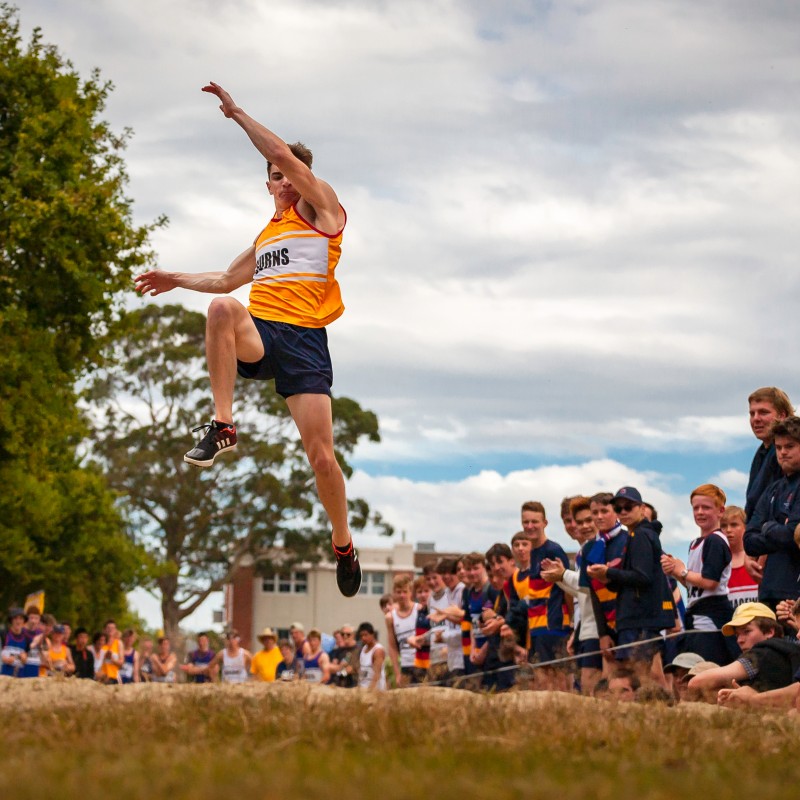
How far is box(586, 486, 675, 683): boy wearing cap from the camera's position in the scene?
32.7ft

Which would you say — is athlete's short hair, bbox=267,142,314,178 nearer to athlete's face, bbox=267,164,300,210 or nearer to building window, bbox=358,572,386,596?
athlete's face, bbox=267,164,300,210

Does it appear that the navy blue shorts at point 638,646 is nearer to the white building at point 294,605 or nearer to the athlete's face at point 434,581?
the athlete's face at point 434,581

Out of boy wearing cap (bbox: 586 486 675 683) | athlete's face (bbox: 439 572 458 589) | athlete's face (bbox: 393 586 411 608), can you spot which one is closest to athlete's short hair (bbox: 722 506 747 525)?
boy wearing cap (bbox: 586 486 675 683)

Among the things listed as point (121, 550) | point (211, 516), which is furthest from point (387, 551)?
point (121, 550)

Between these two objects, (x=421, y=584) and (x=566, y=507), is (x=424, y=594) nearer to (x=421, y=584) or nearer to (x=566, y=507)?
(x=421, y=584)

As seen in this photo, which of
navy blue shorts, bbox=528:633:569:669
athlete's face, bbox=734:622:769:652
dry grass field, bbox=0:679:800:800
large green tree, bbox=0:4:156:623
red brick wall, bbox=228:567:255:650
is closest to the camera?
dry grass field, bbox=0:679:800:800

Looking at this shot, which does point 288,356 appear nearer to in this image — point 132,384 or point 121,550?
point 121,550

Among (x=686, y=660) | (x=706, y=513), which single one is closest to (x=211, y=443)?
(x=686, y=660)

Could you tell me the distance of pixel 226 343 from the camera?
830 centimetres

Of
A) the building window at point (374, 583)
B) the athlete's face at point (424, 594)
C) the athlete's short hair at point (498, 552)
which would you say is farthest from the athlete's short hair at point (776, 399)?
the building window at point (374, 583)

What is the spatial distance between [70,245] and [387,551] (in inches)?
2156

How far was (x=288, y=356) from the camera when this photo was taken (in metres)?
8.73

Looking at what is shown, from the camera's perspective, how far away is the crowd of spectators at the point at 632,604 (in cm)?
869

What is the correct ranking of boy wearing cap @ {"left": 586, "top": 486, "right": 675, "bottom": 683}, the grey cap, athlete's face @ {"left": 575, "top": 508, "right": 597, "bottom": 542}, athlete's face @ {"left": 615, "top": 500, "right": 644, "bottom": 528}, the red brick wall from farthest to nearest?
the red brick wall
athlete's face @ {"left": 575, "top": 508, "right": 597, "bottom": 542}
athlete's face @ {"left": 615, "top": 500, "right": 644, "bottom": 528}
boy wearing cap @ {"left": 586, "top": 486, "right": 675, "bottom": 683}
the grey cap
